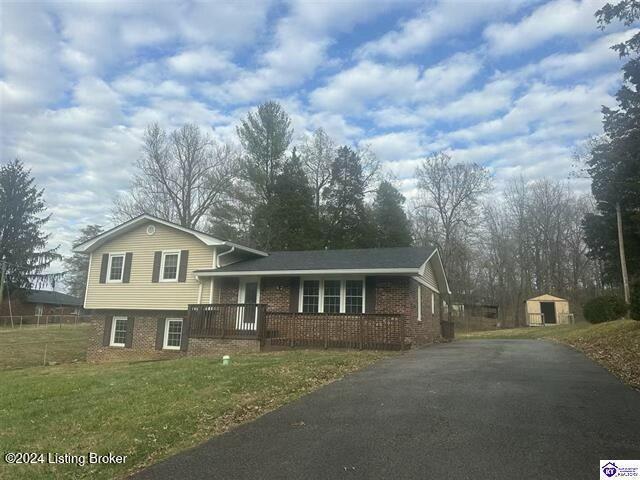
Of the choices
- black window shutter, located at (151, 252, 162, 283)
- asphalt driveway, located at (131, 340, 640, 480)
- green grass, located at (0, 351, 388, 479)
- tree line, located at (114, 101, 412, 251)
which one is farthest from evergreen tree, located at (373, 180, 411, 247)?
asphalt driveway, located at (131, 340, 640, 480)

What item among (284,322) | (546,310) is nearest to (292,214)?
(284,322)

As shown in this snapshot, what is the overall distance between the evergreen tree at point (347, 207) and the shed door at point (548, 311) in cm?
1524

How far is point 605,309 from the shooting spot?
22438 millimetres

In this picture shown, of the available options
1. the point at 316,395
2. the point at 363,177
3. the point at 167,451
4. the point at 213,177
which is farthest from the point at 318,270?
the point at 363,177

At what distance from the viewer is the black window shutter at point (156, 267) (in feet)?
64.8

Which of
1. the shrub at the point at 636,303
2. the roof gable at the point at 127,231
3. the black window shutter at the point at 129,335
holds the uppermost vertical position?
the roof gable at the point at 127,231

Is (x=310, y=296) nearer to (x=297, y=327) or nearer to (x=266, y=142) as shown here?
(x=297, y=327)

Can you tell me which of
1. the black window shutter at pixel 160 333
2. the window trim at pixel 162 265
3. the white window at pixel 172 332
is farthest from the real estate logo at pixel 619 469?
the black window shutter at pixel 160 333

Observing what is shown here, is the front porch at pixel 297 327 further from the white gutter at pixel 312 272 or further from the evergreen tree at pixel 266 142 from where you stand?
the evergreen tree at pixel 266 142

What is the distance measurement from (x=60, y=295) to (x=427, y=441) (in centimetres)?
6252

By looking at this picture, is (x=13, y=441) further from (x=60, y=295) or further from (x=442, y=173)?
(x=60, y=295)

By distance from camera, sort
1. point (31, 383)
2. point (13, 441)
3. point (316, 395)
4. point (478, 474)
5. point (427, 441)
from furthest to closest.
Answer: point (31, 383)
point (316, 395)
point (13, 441)
point (427, 441)
point (478, 474)

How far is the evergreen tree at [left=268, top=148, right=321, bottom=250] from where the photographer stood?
3712 centimetres

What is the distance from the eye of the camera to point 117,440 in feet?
19.5
